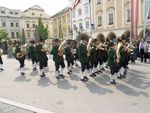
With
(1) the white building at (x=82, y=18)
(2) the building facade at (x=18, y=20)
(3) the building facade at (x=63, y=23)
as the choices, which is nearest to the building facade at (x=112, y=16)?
(1) the white building at (x=82, y=18)

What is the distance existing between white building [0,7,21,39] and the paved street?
6881 centimetres

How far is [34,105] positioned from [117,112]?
2.50 metres

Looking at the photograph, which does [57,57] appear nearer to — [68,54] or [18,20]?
[68,54]

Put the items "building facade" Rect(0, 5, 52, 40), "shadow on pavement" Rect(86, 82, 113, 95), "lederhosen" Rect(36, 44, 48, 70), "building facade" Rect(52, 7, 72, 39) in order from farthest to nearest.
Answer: "building facade" Rect(0, 5, 52, 40)
"building facade" Rect(52, 7, 72, 39)
"lederhosen" Rect(36, 44, 48, 70)
"shadow on pavement" Rect(86, 82, 113, 95)

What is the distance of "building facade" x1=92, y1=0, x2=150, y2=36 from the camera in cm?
3022

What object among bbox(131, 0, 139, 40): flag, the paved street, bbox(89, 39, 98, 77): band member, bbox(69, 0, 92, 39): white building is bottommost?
the paved street

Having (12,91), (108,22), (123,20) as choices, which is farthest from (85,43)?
(108,22)

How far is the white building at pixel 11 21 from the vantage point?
76.1 metres

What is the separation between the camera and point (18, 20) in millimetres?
79125

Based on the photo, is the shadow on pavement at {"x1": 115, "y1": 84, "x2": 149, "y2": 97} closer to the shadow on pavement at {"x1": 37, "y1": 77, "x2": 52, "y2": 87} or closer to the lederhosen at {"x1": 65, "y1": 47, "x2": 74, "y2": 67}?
the shadow on pavement at {"x1": 37, "y1": 77, "x2": 52, "y2": 87}

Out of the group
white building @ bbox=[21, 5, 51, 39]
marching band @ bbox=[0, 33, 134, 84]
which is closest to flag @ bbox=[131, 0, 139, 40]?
marching band @ bbox=[0, 33, 134, 84]

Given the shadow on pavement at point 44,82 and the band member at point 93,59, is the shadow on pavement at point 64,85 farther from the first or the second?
the band member at point 93,59

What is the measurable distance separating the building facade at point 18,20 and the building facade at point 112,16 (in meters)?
43.8

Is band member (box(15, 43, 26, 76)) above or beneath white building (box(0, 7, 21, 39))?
beneath
